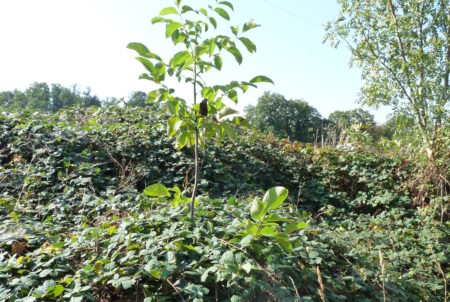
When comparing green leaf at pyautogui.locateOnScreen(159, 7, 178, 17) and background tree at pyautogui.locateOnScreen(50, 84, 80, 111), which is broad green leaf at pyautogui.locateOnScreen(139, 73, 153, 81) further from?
background tree at pyautogui.locateOnScreen(50, 84, 80, 111)

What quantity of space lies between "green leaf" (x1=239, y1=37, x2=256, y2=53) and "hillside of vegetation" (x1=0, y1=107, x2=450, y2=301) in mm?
797

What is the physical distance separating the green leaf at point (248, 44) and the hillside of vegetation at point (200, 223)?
797 mm

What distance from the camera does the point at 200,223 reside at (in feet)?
7.53

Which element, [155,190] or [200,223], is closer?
[155,190]

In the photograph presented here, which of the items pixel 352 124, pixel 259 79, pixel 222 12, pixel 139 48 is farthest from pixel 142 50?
pixel 352 124

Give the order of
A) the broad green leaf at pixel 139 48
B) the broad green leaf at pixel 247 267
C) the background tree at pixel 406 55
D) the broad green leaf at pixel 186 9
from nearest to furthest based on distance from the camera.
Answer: the broad green leaf at pixel 247 267, the broad green leaf at pixel 139 48, the broad green leaf at pixel 186 9, the background tree at pixel 406 55

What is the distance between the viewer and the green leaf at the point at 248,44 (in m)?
2.15

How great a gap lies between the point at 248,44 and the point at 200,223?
3.63 ft

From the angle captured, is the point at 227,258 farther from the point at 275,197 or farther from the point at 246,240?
the point at 275,197

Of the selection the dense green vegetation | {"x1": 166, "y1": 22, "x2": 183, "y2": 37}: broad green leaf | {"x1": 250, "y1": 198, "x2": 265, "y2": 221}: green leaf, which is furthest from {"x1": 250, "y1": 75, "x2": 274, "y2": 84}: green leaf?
{"x1": 250, "y1": 198, "x2": 265, "y2": 221}: green leaf

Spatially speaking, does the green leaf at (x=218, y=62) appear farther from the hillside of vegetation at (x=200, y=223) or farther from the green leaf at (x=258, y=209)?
the green leaf at (x=258, y=209)

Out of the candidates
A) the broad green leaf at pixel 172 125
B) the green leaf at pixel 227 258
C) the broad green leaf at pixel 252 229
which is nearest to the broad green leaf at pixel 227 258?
the green leaf at pixel 227 258

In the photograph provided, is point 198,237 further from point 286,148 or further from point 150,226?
point 286,148

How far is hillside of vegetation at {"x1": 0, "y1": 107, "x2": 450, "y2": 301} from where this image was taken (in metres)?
1.84
